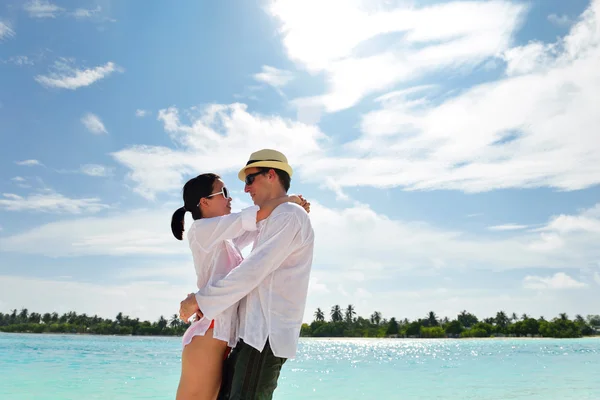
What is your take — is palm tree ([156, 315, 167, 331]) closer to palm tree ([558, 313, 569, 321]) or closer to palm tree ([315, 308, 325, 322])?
palm tree ([315, 308, 325, 322])

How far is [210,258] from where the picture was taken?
9.35 ft

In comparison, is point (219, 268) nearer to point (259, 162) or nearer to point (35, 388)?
point (259, 162)

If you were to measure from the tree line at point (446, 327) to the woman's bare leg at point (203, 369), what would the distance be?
133 meters

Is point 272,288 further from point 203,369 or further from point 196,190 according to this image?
point 196,190

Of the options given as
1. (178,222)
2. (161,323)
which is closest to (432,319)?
(161,323)

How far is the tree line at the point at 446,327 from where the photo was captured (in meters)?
127

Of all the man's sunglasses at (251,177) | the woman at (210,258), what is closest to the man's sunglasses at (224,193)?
the woman at (210,258)

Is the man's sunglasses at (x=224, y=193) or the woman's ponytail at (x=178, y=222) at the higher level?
the man's sunglasses at (x=224, y=193)

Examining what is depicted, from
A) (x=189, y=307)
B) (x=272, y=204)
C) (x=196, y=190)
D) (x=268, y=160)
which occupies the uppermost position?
(x=268, y=160)

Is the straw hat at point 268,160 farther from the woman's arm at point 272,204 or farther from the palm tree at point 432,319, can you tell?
the palm tree at point 432,319

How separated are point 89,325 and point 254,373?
15686cm

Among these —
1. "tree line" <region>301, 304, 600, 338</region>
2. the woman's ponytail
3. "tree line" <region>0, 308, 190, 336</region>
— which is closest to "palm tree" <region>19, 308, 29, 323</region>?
"tree line" <region>0, 308, 190, 336</region>

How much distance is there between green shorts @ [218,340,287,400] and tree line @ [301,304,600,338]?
132885 mm

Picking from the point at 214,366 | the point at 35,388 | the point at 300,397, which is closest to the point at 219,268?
the point at 214,366
